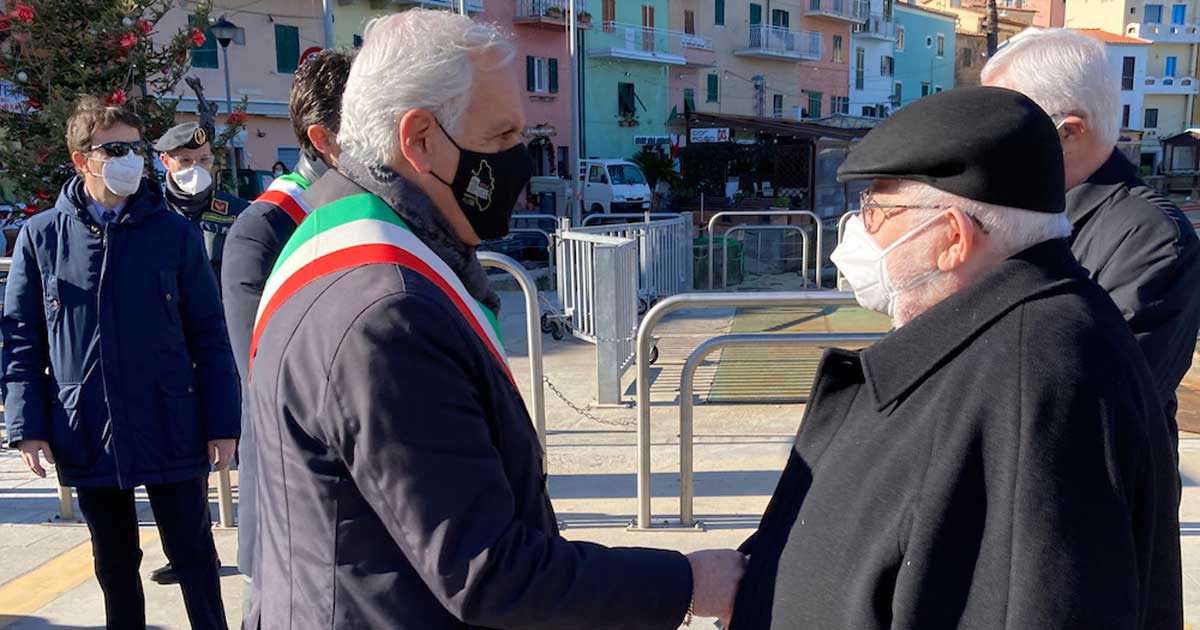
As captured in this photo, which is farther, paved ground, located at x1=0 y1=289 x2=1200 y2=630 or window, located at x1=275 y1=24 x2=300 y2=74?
window, located at x1=275 y1=24 x2=300 y2=74

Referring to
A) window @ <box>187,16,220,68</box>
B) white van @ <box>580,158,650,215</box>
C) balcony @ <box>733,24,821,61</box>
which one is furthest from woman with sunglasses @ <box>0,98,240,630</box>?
balcony @ <box>733,24,821,61</box>

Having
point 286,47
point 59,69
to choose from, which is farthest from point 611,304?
point 286,47

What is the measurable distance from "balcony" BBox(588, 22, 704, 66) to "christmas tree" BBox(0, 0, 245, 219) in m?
29.8

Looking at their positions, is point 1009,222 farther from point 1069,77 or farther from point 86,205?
point 86,205

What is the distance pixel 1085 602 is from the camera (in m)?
1.17

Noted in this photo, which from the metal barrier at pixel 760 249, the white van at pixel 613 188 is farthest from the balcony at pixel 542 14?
the metal barrier at pixel 760 249

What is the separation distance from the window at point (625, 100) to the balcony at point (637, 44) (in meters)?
1.06

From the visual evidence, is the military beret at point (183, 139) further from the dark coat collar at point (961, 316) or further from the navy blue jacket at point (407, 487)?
the dark coat collar at point (961, 316)

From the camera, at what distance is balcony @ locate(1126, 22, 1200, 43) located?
65.1 meters

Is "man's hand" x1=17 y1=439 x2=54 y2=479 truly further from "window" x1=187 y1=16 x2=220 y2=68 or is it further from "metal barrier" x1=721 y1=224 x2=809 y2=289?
"window" x1=187 y1=16 x2=220 y2=68

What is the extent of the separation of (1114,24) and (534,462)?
7790cm

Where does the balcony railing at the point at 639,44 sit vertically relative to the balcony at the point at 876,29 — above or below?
below

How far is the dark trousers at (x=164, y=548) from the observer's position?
10.1ft

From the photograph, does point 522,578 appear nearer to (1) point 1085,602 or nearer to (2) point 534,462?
(2) point 534,462
